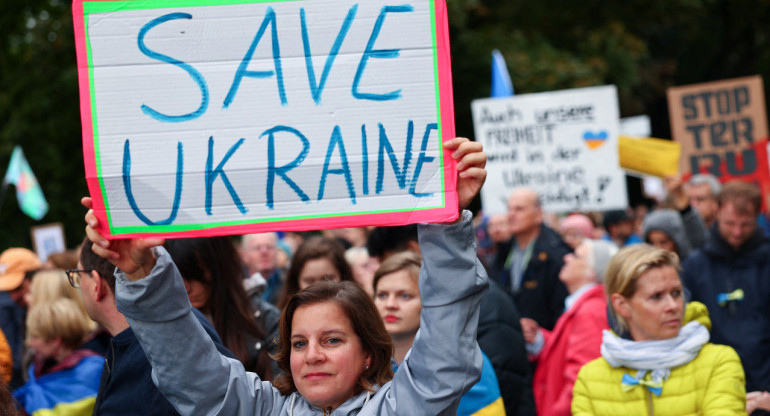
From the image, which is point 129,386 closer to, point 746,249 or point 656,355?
point 656,355

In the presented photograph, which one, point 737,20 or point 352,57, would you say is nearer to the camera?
point 352,57

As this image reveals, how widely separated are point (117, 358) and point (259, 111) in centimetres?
108

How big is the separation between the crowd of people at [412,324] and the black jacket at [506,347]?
10mm

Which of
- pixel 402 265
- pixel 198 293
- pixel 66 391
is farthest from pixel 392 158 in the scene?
pixel 66 391

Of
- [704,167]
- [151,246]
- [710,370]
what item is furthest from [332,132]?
[704,167]

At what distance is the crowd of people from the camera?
2363mm

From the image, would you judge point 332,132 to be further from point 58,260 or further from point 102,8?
point 58,260

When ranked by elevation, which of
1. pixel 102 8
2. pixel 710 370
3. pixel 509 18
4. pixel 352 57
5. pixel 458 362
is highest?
pixel 509 18

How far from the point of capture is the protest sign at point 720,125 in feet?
32.1

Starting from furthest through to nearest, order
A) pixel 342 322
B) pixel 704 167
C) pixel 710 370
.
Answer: pixel 704 167 → pixel 710 370 → pixel 342 322

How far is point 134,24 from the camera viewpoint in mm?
2443

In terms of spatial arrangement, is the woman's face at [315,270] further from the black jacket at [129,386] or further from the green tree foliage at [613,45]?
the green tree foliage at [613,45]

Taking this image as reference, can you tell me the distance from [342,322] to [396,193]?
52cm

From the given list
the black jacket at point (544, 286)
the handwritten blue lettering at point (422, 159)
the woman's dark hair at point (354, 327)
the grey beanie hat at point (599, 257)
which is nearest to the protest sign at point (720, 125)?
the black jacket at point (544, 286)
